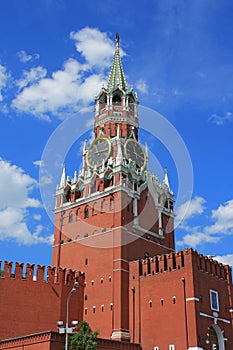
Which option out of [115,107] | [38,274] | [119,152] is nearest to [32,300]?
[38,274]

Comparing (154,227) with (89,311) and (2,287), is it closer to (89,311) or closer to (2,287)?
(89,311)

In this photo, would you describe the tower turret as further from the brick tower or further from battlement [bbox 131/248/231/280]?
battlement [bbox 131/248/231/280]

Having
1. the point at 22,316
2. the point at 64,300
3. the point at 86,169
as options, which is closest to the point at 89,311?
the point at 64,300

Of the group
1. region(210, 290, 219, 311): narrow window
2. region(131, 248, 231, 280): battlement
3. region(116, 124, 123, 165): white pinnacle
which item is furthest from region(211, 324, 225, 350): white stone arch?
region(116, 124, 123, 165): white pinnacle

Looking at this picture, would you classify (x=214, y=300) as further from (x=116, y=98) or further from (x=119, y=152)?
(x=116, y=98)

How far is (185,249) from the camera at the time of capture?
4316 cm

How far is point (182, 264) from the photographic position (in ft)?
141

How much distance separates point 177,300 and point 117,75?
114 feet

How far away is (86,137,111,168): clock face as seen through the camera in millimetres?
57000

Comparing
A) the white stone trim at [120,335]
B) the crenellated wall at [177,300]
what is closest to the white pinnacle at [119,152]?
the crenellated wall at [177,300]

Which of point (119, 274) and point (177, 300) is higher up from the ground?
point (119, 274)

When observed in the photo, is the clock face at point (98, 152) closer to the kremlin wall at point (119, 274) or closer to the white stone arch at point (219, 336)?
the kremlin wall at point (119, 274)

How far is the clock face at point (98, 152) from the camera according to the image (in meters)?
57.0

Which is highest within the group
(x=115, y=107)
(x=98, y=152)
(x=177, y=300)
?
(x=115, y=107)
